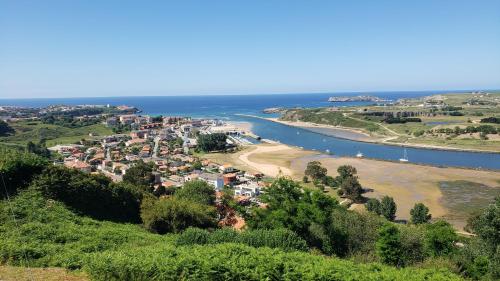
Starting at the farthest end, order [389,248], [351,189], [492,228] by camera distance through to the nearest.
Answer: [351,189] → [492,228] → [389,248]

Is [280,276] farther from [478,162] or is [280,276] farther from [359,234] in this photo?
[478,162]

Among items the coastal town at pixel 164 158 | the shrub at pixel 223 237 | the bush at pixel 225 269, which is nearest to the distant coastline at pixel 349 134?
the coastal town at pixel 164 158

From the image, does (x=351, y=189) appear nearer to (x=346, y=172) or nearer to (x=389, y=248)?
(x=346, y=172)

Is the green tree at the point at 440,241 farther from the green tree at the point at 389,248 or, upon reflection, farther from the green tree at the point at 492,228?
the green tree at the point at 389,248

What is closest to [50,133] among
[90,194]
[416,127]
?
[90,194]

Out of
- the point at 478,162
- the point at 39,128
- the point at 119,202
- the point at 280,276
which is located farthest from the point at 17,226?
Result: the point at 39,128

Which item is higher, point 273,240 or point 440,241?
point 273,240

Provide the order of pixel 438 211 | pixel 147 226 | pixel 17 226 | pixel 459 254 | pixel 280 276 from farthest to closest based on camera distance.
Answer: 1. pixel 438 211
2. pixel 147 226
3. pixel 459 254
4. pixel 17 226
5. pixel 280 276
